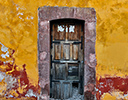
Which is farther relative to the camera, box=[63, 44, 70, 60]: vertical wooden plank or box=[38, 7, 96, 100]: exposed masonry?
box=[63, 44, 70, 60]: vertical wooden plank

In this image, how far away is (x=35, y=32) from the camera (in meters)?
2.55

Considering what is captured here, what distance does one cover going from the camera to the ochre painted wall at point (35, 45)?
8.28 ft

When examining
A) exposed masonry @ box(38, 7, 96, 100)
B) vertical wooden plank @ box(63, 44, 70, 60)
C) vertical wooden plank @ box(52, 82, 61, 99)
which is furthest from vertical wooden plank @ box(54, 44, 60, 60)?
vertical wooden plank @ box(52, 82, 61, 99)

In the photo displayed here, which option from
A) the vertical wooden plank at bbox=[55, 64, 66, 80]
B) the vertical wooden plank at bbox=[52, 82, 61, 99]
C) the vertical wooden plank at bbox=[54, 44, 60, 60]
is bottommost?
the vertical wooden plank at bbox=[52, 82, 61, 99]

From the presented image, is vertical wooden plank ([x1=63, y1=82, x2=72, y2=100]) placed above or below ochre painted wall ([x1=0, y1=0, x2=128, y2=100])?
below

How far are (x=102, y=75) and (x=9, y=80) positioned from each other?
7.22 feet

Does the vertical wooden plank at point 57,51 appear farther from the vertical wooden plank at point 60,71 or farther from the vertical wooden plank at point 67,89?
the vertical wooden plank at point 67,89

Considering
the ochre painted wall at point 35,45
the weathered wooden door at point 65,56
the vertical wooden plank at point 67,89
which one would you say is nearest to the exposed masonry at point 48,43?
the ochre painted wall at point 35,45

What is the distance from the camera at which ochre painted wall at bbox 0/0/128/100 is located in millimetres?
2523

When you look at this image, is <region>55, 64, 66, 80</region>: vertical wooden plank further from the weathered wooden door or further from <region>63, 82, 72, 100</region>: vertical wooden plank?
<region>63, 82, 72, 100</region>: vertical wooden plank

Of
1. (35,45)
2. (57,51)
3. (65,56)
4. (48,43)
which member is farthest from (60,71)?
(35,45)

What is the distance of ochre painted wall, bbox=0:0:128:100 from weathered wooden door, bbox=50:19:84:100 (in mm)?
448

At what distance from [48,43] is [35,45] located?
1.01 ft

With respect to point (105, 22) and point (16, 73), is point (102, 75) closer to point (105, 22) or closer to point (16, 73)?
point (105, 22)
